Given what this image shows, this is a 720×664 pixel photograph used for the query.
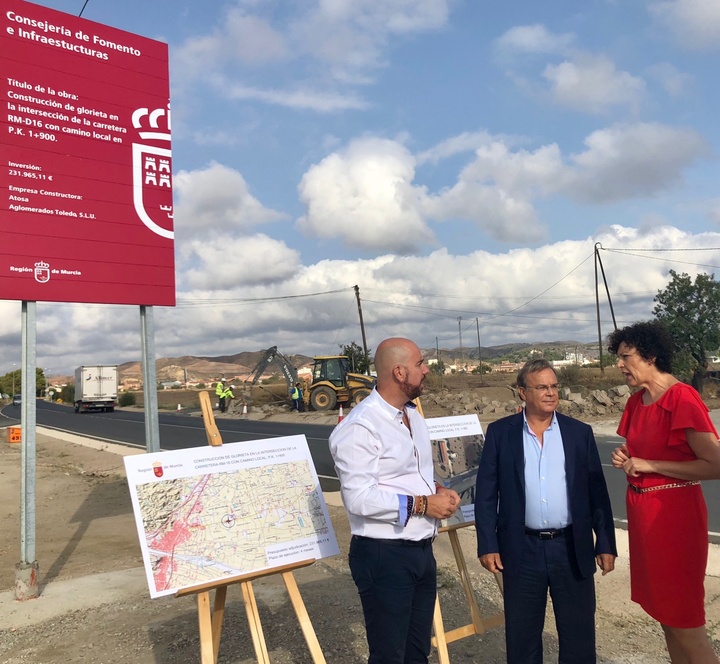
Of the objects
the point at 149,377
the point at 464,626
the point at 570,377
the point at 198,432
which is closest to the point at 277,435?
the point at 198,432

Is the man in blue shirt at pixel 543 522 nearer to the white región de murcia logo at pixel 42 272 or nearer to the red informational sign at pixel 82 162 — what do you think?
the red informational sign at pixel 82 162

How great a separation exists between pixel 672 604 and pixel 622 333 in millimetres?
1276

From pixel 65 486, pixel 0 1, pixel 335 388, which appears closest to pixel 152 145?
pixel 0 1

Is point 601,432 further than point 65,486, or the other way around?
point 601,432

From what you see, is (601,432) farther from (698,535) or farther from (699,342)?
(698,535)

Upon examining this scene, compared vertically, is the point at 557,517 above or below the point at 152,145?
below

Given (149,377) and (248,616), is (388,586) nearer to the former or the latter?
(248,616)

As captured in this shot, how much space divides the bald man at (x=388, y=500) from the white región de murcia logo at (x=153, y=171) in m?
4.18

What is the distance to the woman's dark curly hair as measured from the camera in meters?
3.20

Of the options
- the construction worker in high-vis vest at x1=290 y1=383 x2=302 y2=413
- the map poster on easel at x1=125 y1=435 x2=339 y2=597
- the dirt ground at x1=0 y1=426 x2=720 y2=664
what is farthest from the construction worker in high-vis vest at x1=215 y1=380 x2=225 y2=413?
the map poster on easel at x1=125 y1=435 x2=339 y2=597

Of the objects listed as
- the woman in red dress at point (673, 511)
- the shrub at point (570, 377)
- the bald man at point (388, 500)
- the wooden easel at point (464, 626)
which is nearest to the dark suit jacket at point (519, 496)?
the woman in red dress at point (673, 511)

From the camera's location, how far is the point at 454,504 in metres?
2.87

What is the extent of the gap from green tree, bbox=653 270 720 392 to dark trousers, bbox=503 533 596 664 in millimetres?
28078

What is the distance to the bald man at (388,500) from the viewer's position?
2.73 m
